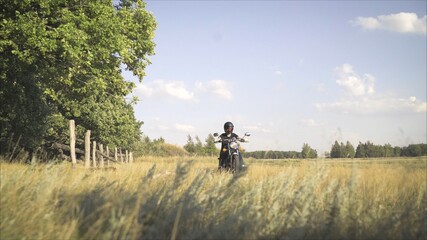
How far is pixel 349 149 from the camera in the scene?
584 cm

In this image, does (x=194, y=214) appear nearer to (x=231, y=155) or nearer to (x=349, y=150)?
(x=349, y=150)

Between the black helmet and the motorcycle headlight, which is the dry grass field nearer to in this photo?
the motorcycle headlight

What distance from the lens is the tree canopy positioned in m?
11.9

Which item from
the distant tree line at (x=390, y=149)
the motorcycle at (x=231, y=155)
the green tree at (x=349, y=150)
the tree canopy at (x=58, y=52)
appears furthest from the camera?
the tree canopy at (x=58, y=52)

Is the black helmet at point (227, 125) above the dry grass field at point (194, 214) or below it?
above

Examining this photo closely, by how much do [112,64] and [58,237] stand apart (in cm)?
1292

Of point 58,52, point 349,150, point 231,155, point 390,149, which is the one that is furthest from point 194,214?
point 58,52

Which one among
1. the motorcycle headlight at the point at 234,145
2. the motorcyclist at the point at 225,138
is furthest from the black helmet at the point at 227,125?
the motorcycle headlight at the point at 234,145

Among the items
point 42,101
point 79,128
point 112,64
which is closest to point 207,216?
point 112,64

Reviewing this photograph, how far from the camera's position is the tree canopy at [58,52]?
39.2 feet

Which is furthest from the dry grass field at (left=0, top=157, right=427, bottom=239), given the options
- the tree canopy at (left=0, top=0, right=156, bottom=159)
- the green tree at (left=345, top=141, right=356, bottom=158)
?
the tree canopy at (left=0, top=0, right=156, bottom=159)

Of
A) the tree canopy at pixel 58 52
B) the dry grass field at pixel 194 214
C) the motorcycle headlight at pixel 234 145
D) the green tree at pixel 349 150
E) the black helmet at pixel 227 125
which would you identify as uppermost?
the tree canopy at pixel 58 52

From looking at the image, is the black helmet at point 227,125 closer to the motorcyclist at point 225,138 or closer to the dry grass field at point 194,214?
the motorcyclist at point 225,138

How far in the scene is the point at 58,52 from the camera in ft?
43.8
